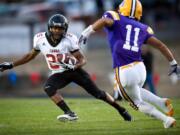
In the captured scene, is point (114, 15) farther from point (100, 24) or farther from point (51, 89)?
point (51, 89)

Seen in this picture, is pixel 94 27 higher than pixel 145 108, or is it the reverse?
pixel 94 27

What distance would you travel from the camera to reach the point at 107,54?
3042 cm

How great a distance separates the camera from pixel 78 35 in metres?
29.1

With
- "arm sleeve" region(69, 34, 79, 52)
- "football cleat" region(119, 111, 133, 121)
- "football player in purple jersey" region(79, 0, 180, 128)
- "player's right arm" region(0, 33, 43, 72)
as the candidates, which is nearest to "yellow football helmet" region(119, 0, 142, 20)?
"football player in purple jersey" region(79, 0, 180, 128)

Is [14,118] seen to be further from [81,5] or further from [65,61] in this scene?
[81,5]

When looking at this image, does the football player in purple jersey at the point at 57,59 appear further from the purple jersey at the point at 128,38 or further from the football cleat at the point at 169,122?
the football cleat at the point at 169,122

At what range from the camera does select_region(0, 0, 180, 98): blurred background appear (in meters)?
27.7

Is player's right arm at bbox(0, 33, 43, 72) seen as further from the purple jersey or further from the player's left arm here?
the purple jersey

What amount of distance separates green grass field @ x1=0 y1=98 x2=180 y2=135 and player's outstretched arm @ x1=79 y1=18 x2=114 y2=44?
1.54 m

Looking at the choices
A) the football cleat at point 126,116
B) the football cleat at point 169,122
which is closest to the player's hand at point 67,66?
the football cleat at point 126,116

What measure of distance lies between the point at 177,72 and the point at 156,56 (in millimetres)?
17167

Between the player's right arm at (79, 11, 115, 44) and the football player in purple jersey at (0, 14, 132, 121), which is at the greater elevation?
the player's right arm at (79, 11, 115, 44)

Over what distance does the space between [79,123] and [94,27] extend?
8.09 feet

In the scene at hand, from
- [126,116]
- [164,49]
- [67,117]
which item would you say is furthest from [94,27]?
[126,116]
